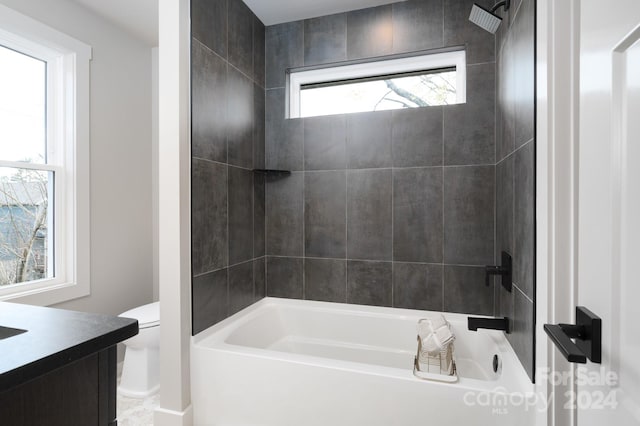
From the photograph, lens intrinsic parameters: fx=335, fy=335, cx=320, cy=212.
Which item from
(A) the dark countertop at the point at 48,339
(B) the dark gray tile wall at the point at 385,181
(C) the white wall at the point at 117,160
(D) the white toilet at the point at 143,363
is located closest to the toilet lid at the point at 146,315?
(D) the white toilet at the point at 143,363

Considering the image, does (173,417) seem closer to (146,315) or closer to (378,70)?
(146,315)

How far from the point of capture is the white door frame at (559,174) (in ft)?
3.08

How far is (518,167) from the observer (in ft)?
4.79

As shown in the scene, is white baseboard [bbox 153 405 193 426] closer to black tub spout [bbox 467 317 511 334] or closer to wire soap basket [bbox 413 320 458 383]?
wire soap basket [bbox 413 320 458 383]

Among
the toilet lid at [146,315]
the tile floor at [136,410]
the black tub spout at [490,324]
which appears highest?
the black tub spout at [490,324]

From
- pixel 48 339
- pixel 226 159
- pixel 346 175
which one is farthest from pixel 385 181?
pixel 48 339

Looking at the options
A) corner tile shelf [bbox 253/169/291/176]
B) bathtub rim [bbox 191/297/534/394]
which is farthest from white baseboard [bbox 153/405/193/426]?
corner tile shelf [bbox 253/169/291/176]

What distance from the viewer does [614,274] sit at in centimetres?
66

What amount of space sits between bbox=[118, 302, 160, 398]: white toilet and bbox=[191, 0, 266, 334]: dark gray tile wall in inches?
20.7

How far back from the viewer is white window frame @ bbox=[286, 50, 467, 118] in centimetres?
224

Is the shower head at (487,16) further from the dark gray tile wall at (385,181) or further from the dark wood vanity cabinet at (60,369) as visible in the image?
the dark wood vanity cabinet at (60,369)

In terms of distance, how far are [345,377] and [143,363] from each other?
1.46m

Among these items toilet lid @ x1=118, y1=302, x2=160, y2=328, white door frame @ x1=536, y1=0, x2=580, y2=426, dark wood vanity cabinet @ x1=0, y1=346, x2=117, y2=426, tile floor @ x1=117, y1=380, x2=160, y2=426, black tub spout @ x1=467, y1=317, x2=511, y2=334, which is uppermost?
white door frame @ x1=536, y1=0, x2=580, y2=426

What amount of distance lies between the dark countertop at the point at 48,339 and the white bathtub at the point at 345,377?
1046mm
